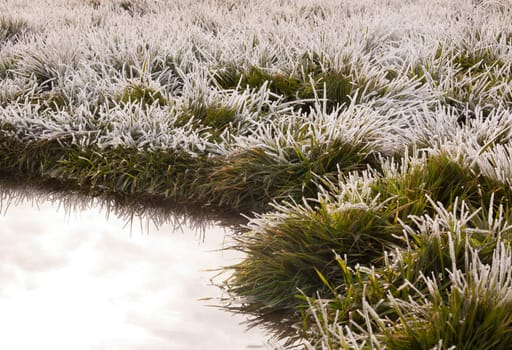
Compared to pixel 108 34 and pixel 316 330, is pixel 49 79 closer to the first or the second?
pixel 108 34

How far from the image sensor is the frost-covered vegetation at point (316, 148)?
242 centimetres

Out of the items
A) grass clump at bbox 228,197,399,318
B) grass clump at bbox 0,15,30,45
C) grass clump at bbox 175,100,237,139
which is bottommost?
grass clump at bbox 228,197,399,318

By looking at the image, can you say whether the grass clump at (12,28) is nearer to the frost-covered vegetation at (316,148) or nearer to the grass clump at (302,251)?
the frost-covered vegetation at (316,148)

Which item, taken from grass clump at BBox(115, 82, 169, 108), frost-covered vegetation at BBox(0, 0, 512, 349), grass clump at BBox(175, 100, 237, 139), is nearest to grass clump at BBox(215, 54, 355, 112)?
frost-covered vegetation at BBox(0, 0, 512, 349)

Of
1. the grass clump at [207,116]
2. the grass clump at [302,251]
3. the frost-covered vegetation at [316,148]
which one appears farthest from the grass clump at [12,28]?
the grass clump at [302,251]

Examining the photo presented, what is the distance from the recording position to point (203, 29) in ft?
22.9

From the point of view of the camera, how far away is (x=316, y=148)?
3.75 meters

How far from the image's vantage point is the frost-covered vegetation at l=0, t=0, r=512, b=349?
242 centimetres

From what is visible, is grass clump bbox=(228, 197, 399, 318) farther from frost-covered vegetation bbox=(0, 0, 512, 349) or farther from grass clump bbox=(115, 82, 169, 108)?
grass clump bbox=(115, 82, 169, 108)

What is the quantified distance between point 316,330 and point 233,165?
Answer: 1514 millimetres

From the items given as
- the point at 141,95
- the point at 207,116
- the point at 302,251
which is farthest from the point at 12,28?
the point at 302,251

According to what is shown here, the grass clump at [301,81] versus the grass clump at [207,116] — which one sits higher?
Result: the grass clump at [301,81]

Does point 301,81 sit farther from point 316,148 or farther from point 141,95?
point 316,148

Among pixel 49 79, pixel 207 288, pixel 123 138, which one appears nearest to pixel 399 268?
pixel 207 288
